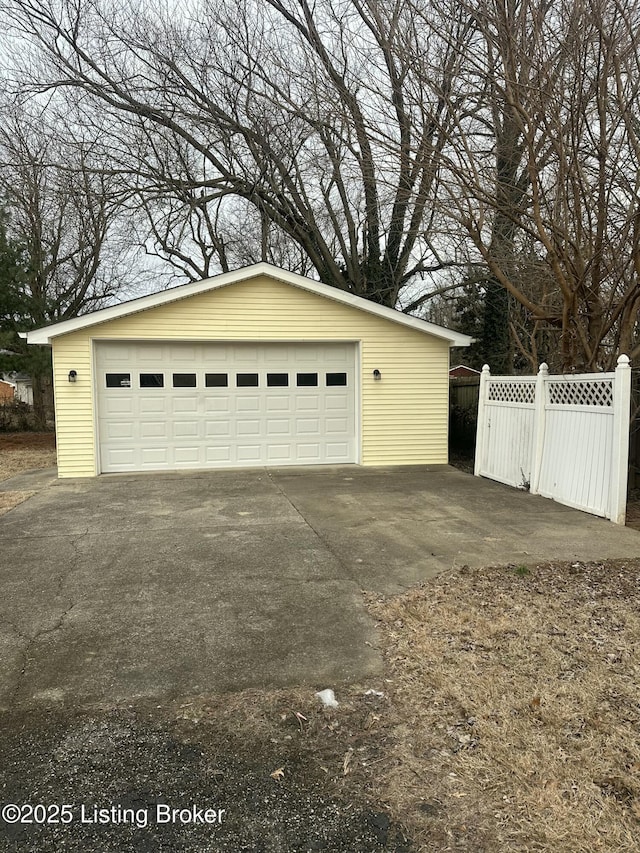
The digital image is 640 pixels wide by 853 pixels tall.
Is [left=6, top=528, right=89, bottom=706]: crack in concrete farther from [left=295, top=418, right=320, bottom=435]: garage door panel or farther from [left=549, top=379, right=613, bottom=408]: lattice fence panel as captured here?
[left=295, top=418, right=320, bottom=435]: garage door panel

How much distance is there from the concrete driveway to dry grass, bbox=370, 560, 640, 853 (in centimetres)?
39

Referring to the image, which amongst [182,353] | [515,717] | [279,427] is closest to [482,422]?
[279,427]

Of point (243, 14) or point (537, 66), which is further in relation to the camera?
point (243, 14)

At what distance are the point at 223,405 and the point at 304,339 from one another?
6.24 feet

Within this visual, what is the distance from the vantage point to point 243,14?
40.6ft

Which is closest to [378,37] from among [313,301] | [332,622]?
[313,301]

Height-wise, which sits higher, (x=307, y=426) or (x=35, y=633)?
(x=307, y=426)

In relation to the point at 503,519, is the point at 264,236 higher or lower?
higher

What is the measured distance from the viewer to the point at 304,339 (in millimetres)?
9984

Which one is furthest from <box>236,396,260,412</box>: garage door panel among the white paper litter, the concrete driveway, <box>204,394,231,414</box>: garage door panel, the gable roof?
the white paper litter

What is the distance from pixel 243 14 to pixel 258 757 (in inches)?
582

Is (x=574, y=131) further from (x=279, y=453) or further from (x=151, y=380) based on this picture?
(x=151, y=380)

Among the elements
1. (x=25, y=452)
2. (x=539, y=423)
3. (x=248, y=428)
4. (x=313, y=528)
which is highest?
(x=539, y=423)

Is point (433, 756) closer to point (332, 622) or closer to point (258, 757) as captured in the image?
point (258, 757)
